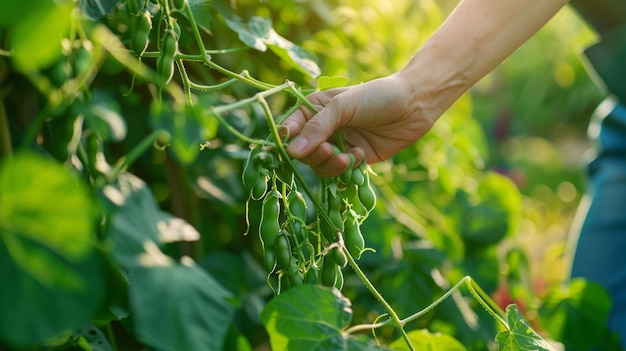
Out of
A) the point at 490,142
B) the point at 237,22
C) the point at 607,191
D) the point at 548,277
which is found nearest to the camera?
the point at 237,22

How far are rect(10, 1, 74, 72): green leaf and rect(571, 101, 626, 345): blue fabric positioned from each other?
4.90 feet

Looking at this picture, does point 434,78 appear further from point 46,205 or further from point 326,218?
point 46,205

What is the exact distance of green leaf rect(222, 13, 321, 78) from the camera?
0.84 metres

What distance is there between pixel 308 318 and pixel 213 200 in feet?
1.53

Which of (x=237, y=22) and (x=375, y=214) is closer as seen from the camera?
(x=237, y=22)

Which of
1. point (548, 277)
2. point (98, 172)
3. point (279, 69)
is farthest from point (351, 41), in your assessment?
point (548, 277)

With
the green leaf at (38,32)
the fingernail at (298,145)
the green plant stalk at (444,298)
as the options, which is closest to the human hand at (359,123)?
the fingernail at (298,145)

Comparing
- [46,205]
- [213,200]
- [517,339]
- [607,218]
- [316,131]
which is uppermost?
[46,205]

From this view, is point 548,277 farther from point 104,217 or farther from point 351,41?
point 104,217

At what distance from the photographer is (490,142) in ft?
24.4

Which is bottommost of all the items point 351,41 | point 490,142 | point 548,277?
point 490,142

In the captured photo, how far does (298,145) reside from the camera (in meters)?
0.75

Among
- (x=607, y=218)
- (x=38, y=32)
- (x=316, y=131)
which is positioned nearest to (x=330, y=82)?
(x=316, y=131)

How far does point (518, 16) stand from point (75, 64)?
64 centimetres
